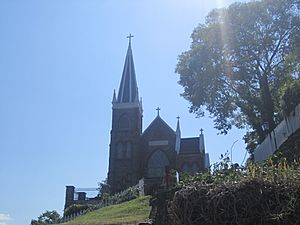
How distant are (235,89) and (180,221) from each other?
30009 millimetres

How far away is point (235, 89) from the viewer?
1340 inches

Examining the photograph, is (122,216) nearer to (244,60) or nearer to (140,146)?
(244,60)

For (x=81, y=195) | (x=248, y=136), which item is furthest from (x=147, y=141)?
(x=248, y=136)

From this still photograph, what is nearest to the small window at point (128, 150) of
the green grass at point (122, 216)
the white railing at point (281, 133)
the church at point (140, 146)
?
the church at point (140, 146)

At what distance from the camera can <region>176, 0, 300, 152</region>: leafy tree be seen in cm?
3106

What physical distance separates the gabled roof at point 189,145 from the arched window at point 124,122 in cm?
763

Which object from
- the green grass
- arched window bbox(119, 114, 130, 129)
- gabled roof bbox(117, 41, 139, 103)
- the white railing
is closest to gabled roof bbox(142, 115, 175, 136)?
arched window bbox(119, 114, 130, 129)

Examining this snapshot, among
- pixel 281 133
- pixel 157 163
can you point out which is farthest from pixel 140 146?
pixel 281 133

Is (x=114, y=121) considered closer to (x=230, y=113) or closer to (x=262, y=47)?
(x=230, y=113)

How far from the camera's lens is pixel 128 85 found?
59.2 m

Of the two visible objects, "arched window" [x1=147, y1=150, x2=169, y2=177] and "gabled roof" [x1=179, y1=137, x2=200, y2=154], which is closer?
→ "arched window" [x1=147, y1=150, x2=169, y2=177]

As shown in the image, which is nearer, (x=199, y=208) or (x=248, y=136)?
(x=199, y=208)

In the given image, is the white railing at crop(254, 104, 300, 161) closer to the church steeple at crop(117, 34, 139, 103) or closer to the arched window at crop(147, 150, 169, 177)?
the arched window at crop(147, 150, 169, 177)

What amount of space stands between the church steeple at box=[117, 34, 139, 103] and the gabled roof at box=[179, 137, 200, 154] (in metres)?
8.48
